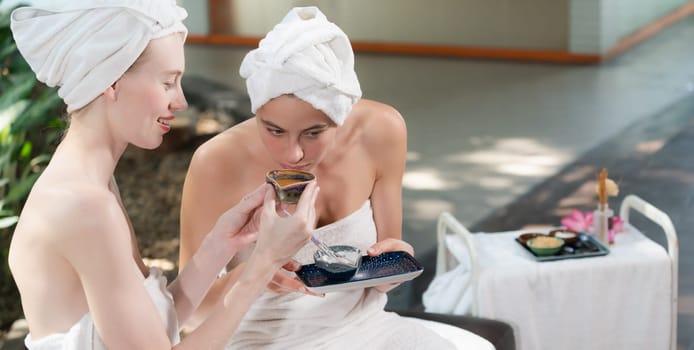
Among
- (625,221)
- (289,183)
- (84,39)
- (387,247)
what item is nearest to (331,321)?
(387,247)

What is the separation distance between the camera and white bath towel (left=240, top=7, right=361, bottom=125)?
7.54 ft

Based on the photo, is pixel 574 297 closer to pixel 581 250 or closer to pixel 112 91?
pixel 581 250

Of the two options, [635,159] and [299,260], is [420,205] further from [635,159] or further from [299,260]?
[299,260]

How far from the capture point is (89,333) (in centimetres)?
195

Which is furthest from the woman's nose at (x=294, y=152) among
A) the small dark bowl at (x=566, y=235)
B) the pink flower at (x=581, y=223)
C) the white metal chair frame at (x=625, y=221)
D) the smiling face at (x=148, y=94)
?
the pink flower at (x=581, y=223)

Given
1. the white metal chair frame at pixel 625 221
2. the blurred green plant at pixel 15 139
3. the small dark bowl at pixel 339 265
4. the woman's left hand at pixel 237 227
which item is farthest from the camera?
the blurred green plant at pixel 15 139

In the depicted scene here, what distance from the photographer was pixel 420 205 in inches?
243

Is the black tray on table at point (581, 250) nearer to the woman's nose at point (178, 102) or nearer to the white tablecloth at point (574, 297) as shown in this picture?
the white tablecloth at point (574, 297)

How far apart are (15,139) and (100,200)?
3.20 meters

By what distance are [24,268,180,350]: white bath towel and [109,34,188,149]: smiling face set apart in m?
0.33

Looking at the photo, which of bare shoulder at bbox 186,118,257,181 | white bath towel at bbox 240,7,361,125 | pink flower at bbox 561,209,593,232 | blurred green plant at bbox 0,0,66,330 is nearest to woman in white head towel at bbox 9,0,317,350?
white bath towel at bbox 240,7,361,125

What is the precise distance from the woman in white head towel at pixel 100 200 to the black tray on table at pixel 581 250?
5.76 feet

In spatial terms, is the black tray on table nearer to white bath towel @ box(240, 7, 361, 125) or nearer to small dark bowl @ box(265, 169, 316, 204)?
white bath towel @ box(240, 7, 361, 125)

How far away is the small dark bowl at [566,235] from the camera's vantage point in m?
3.66
